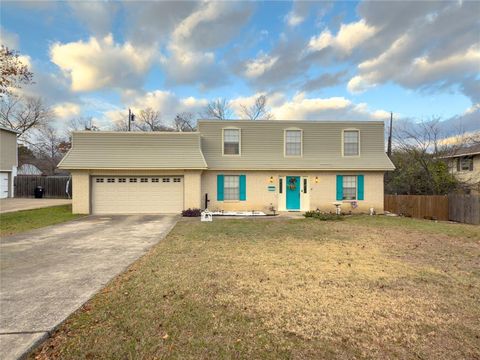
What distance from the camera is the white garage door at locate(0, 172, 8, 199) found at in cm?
2128

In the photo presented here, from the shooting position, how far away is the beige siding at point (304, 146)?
14.4 meters

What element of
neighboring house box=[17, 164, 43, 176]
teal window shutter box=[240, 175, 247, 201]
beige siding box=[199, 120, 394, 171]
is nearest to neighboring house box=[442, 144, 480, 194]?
beige siding box=[199, 120, 394, 171]

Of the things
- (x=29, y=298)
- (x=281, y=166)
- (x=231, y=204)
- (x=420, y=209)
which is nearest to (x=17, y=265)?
(x=29, y=298)

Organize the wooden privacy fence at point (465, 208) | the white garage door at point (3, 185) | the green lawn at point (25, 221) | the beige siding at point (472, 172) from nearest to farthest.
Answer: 1. the green lawn at point (25, 221)
2. the wooden privacy fence at point (465, 208)
3. the beige siding at point (472, 172)
4. the white garage door at point (3, 185)

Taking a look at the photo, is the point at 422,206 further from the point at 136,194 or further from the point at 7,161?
the point at 7,161

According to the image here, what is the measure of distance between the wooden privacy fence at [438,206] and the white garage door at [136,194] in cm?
1218

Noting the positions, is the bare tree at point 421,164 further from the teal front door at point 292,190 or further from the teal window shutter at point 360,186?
the teal front door at point 292,190

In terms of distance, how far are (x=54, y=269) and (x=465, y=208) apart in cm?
1667

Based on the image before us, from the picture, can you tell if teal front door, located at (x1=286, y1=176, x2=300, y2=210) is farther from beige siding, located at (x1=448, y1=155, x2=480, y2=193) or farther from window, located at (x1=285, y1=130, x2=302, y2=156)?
beige siding, located at (x1=448, y1=155, x2=480, y2=193)

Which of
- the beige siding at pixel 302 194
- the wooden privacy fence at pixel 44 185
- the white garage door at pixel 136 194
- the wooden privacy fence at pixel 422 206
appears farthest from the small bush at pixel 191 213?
the wooden privacy fence at pixel 44 185

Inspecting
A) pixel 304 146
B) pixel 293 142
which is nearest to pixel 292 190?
pixel 304 146

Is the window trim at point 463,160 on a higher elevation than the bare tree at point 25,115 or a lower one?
lower

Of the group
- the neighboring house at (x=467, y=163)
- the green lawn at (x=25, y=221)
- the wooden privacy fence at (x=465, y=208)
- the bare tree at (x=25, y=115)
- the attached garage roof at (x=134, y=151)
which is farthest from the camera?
the bare tree at (x=25, y=115)

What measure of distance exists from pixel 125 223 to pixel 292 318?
9.34m
